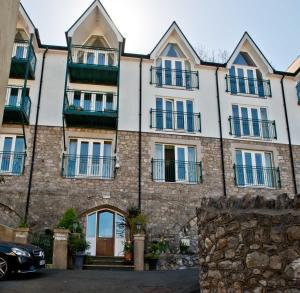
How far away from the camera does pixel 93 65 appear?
17.4 metres

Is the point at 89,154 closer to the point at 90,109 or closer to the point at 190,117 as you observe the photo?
the point at 90,109

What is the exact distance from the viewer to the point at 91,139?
56.7 feet

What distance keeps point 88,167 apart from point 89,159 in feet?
1.31

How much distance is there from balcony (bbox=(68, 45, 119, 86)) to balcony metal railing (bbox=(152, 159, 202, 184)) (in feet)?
15.8

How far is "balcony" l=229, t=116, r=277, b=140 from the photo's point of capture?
1853cm

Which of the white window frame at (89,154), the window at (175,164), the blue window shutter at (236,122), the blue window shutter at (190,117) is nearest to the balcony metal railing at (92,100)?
the white window frame at (89,154)

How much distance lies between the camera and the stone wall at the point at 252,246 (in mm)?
4744

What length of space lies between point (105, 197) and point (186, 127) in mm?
5319

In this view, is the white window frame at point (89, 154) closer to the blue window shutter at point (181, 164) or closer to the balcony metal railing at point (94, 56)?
the blue window shutter at point (181, 164)

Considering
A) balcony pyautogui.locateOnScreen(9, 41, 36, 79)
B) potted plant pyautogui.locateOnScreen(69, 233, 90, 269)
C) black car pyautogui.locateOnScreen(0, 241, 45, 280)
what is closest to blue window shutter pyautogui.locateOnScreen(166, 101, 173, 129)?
balcony pyautogui.locateOnScreen(9, 41, 36, 79)

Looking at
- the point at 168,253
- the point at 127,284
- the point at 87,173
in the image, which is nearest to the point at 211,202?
the point at 127,284

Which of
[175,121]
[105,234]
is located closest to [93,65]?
[175,121]

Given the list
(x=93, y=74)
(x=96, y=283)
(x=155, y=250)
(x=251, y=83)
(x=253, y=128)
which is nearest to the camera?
(x=96, y=283)

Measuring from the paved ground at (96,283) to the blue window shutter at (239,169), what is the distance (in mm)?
8524
